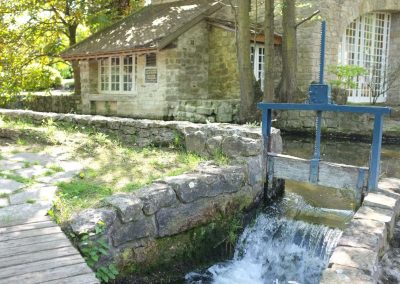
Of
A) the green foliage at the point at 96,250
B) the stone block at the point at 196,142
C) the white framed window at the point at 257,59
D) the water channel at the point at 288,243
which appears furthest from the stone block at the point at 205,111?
the green foliage at the point at 96,250

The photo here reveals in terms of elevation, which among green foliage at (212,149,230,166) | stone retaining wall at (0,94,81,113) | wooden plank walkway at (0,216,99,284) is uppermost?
stone retaining wall at (0,94,81,113)

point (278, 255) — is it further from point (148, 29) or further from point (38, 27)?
point (38, 27)

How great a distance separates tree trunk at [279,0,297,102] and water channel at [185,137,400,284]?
648cm

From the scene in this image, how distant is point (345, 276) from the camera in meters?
3.04

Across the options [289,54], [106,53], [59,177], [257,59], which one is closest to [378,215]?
[59,177]

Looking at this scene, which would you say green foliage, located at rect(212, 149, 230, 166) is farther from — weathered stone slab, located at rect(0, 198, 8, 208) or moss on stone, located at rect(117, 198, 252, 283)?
weathered stone slab, located at rect(0, 198, 8, 208)

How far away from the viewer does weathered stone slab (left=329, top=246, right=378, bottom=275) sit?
3180mm

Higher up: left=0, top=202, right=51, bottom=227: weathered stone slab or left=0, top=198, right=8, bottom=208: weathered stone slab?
left=0, top=198, right=8, bottom=208: weathered stone slab

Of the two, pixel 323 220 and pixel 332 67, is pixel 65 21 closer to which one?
pixel 332 67

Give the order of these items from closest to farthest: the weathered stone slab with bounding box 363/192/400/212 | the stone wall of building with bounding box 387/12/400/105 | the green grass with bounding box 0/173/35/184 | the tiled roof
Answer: the weathered stone slab with bounding box 363/192/400/212
the green grass with bounding box 0/173/35/184
the tiled roof
the stone wall of building with bounding box 387/12/400/105

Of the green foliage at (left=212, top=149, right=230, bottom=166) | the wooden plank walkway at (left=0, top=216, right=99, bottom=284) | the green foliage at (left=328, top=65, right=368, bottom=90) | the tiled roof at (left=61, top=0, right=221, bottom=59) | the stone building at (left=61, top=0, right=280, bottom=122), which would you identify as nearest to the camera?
the wooden plank walkway at (left=0, top=216, right=99, bottom=284)

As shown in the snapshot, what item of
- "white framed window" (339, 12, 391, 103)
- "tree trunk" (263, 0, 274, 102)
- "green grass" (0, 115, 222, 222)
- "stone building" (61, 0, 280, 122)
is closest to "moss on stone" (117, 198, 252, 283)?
"green grass" (0, 115, 222, 222)

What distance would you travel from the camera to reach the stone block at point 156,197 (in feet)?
13.5

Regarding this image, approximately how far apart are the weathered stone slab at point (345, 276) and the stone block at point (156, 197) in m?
1.76
